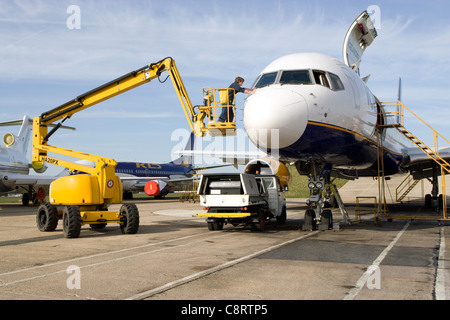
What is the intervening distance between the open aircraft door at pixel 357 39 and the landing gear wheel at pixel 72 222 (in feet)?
39.1

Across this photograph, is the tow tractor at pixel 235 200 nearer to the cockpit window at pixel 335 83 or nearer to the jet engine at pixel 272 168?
the jet engine at pixel 272 168

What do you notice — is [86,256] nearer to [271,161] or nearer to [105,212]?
[105,212]

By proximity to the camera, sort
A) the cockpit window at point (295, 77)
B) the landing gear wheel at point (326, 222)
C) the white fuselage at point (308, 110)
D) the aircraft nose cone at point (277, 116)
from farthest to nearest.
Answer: the landing gear wheel at point (326, 222) < the cockpit window at point (295, 77) < the white fuselage at point (308, 110) < the aircraft nose cone at point (277, 116)

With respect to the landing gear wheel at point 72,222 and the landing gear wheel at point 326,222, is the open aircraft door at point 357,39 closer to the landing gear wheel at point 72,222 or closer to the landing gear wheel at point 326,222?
the landing gear wheel at point 326,222

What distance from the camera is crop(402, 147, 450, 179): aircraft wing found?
1714 cm

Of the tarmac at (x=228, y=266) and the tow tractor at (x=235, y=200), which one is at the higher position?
the tow tractor at (x=235, y=200)

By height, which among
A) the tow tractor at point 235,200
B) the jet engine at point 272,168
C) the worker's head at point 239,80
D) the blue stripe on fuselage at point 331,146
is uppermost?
the worker's head at point 239,80

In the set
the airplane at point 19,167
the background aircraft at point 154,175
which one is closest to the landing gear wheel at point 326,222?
the airplane at point 19,167

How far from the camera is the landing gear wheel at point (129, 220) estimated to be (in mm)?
11961

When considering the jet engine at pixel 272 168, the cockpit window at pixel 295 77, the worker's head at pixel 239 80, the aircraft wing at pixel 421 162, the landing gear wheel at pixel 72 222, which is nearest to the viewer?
the cockpit window at pixel 295 77

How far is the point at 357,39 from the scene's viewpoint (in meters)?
17.9

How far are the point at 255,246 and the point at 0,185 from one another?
2364 centimetres

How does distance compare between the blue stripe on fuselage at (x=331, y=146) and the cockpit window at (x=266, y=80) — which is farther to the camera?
the cockpit window at (x=266, y=80)

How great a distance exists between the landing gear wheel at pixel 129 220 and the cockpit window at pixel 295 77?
5.63 meters
